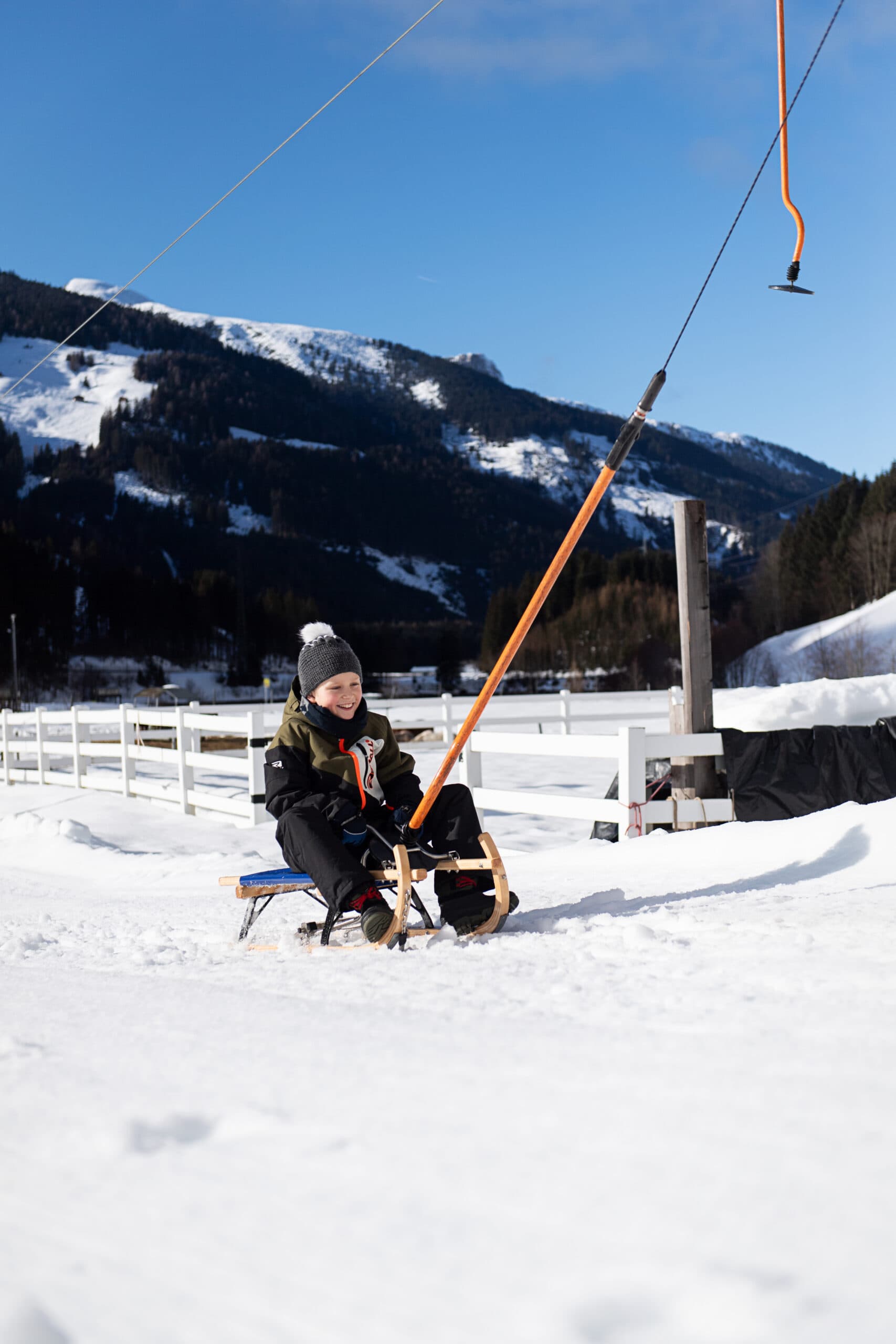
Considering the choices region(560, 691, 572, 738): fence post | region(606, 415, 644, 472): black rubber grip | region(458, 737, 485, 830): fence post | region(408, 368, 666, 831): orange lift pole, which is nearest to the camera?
region(408, 368, 666, 831): orange lift pole

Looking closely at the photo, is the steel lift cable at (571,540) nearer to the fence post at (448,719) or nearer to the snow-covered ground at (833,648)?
the fence post at (448,719)

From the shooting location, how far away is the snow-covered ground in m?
56.6

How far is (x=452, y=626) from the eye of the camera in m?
170

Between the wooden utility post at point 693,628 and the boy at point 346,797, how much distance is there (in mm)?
3361

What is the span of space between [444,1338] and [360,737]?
3.10m

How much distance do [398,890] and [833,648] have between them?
216 ft

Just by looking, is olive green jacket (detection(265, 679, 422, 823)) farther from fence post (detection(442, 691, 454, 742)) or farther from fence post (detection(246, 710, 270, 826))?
fence post (detection(442, 691, 454, 742))

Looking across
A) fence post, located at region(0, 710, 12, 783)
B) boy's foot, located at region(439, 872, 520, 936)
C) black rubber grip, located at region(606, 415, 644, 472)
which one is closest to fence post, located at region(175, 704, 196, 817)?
fence post, located at region(0, 710, 12, 783)

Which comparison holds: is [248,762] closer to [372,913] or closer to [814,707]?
[814,707]

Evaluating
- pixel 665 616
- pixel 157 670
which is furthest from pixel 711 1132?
pixel 157 670

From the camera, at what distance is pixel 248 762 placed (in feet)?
34.7

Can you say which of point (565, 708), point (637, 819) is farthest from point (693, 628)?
point (565, 708)

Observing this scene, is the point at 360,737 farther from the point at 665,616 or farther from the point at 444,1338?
the point at 665,616

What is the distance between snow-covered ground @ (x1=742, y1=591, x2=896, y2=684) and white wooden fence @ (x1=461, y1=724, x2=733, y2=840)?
4765 centimetres
